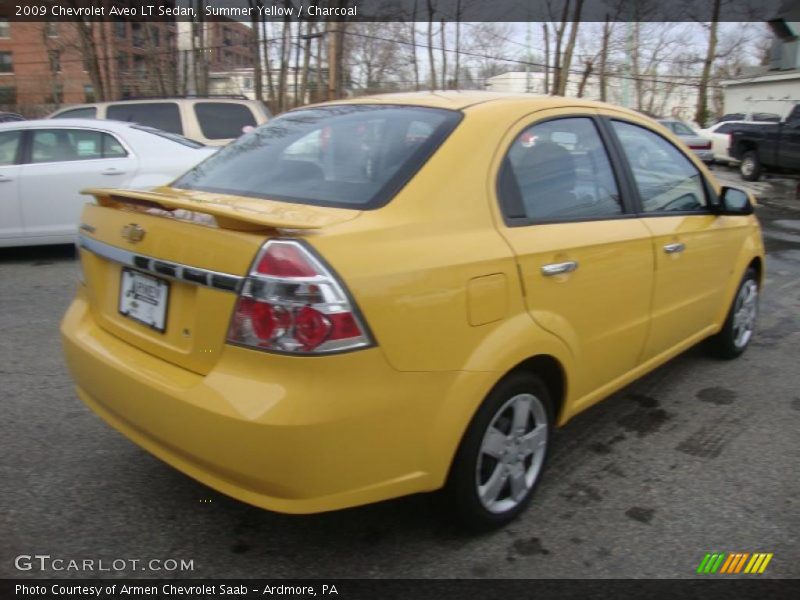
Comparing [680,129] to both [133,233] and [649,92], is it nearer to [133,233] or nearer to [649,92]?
[133,233]

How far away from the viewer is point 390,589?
2268 mm

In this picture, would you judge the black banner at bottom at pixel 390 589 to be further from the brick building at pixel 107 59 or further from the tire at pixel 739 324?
the brick building at pixel 107 59

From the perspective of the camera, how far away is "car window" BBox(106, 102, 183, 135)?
9.70 m

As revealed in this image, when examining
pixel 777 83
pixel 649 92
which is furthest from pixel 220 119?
pixel 649 92

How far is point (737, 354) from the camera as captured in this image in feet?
15.1

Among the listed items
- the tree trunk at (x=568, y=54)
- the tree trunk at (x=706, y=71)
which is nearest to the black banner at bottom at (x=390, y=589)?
the tree trunk at (x=568, y=54)

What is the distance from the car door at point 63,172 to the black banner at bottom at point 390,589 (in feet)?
17.4

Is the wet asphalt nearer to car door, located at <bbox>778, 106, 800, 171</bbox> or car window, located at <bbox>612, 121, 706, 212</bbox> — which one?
car window, located at <bbox>612, 121, 706, 212</bbox>

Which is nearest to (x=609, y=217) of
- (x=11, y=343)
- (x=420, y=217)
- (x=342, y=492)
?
(x=420, y=217)

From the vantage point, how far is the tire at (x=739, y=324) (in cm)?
440

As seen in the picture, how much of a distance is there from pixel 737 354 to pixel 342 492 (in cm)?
358

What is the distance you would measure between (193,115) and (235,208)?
823cm

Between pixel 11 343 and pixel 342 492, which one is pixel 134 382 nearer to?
pixel 342 492

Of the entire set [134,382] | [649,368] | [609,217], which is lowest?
[649,368]
